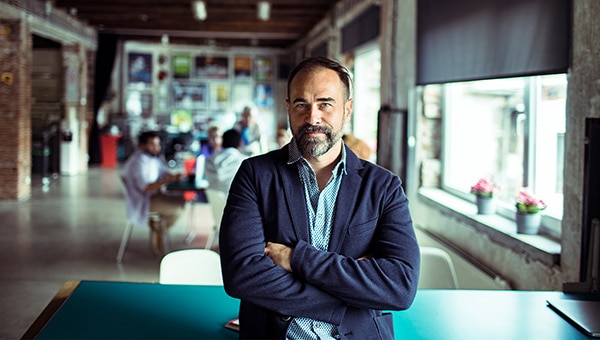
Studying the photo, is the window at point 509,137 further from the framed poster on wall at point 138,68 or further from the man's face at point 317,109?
the framed poster on wall at point 138,68

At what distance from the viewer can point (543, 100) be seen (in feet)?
13.1

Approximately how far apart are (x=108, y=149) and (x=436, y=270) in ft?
43.2

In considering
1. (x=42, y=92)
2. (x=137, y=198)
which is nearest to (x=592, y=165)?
(x=137, y=198)

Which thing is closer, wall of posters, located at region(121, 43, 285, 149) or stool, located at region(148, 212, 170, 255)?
stool, located at region(148, 212, 170, 255)

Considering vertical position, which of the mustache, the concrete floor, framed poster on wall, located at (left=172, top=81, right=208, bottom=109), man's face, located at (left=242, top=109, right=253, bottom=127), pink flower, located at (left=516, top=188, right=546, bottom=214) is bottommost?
the concrete floor

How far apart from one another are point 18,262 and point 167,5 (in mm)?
5790

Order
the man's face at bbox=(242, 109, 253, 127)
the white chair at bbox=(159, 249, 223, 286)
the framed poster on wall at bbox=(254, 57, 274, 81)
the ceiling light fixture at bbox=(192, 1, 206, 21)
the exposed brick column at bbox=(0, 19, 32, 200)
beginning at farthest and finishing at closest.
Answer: the framed poster on wall at bbox=(254, 57, 274, 81), the ceiling light fixture at bbox=(192, 1, 206, 21), the exposed brick column at bbox=(0, 19, 32, 200), the man's face at bbox=(242, 109, 253, 127), the white chair at bbox=(159, 249, 223, 286)

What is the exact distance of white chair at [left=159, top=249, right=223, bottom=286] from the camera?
3.03 meters

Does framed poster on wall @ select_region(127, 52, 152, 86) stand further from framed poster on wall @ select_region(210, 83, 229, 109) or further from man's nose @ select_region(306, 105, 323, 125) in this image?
man's nose @ select_region(306, 105, 323, 125)

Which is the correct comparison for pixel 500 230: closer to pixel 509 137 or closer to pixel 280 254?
pixel 509 137

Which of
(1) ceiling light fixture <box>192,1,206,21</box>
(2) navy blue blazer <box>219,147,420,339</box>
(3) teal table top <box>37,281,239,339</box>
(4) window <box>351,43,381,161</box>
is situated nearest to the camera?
(2) navy blue blazer <box>219,147,420,339</box>

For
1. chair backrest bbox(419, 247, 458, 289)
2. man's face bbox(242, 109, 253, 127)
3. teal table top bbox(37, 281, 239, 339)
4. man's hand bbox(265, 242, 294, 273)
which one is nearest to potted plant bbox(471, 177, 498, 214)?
chair backrest bbox(419, 247, 458, 289)

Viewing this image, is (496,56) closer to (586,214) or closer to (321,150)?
(586,214)

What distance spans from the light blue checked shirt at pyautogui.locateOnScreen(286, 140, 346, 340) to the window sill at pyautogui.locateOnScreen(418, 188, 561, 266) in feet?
5.66
